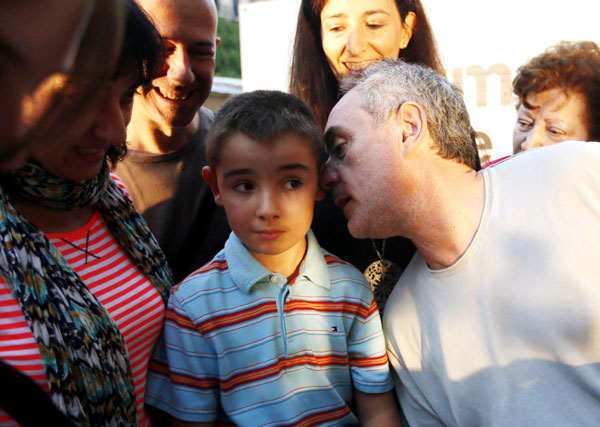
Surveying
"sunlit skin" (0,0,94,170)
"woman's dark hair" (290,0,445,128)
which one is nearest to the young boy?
"woman's dark hair" (290,0,445,128)

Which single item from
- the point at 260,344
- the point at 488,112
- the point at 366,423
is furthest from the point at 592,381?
the point at 488,112

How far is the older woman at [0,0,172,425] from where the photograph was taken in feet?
4.50

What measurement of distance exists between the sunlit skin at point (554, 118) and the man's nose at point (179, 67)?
1774 millimetres

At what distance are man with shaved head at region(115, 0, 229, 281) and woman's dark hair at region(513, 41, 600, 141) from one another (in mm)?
1736

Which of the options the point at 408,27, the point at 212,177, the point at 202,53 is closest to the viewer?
the point at 212,177

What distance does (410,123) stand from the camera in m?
2.04

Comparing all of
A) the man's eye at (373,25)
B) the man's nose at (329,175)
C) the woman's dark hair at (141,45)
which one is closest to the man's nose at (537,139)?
the man's eye at (373,25)

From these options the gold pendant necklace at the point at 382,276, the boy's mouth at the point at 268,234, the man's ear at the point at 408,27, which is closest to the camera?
the boy's mouth at the point at 268,234

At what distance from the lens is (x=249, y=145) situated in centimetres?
183

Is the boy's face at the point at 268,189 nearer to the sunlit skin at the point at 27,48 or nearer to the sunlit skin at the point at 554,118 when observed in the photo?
the sunlit skin at the point at 27,48

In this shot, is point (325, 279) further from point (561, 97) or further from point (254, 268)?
point (561, 97)

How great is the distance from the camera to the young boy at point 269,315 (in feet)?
5.80

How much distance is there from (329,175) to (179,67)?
1.03 metres

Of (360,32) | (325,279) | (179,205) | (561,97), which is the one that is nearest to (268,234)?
(325,279)
